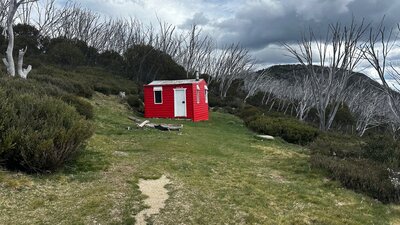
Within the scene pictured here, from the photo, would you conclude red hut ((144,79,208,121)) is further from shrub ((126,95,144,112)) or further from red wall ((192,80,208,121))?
shrub ((126,95,144,112))

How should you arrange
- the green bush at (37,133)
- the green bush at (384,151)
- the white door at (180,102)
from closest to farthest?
the green bush at (37,133), the green bush at (384,151), the white door at (180,102)

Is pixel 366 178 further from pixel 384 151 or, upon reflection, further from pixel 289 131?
pixel 289 131

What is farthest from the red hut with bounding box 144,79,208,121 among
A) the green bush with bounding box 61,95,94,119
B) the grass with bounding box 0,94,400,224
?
the grass with bounding box 0,94,400,224

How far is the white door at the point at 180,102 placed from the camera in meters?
22.7

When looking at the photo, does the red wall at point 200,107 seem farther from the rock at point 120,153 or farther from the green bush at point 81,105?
the rock at point 120,153

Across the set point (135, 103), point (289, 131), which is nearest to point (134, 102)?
point (135, 103)

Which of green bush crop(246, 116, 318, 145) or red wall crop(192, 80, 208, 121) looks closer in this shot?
green bush crop(246, 116, 318, 145)

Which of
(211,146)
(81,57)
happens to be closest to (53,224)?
(211,146)

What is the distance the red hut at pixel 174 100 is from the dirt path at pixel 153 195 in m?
15.0

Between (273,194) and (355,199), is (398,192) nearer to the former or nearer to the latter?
(355,199)

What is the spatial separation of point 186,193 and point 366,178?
4372 mm

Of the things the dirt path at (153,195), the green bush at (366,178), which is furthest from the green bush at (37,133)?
the green bush at (366,178)

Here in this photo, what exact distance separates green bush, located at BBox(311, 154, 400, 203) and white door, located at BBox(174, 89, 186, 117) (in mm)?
13456

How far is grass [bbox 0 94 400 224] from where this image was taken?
5.33 m
